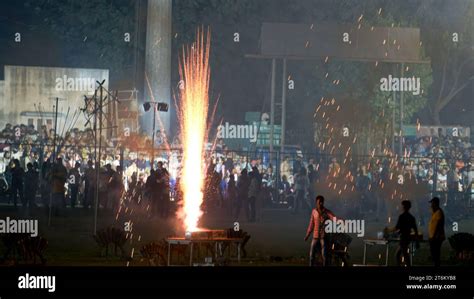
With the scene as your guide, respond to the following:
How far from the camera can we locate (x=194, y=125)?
44000mm

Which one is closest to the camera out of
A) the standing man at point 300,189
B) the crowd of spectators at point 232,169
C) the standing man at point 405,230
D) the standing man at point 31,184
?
the standing man at point 405,230

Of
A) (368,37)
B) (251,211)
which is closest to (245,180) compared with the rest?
(251,211)

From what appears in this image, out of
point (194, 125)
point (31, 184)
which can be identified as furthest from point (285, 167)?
point (31, 184)

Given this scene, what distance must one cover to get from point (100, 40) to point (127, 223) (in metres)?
26.2

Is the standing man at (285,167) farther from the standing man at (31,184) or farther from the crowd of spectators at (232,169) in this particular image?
the standing man at (31,184)

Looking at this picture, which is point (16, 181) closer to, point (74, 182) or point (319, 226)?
point (74, 182)

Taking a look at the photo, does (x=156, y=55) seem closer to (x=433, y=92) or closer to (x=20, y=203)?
(x=20, y=203)

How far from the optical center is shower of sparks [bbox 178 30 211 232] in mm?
31953

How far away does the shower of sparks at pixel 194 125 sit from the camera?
3195 cm

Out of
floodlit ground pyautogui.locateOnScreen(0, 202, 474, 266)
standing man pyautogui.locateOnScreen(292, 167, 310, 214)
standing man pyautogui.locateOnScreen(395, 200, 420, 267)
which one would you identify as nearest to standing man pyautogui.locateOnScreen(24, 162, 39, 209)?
floodlit ground pyautogui.locateOnScreen(0, 202, 474, 266)

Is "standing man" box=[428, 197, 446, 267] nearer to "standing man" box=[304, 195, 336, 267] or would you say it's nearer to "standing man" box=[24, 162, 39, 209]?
"standing man" box=[304, 195, 336, 267]

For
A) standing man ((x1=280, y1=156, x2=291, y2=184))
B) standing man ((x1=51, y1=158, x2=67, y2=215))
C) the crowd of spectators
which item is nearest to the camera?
standing man ((x1=51, y1=158, x2=67, y2=215))

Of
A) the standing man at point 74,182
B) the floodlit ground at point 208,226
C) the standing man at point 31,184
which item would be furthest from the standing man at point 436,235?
the standing man at point 74,182

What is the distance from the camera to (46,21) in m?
56.6
